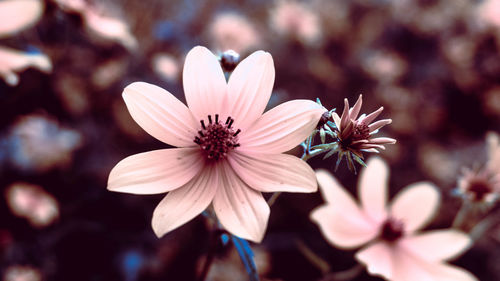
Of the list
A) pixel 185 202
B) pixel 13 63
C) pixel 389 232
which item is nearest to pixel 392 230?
pixel 389 232

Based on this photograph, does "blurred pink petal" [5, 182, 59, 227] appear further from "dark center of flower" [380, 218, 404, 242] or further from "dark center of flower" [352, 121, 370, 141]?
"dark center of flower" [352, 121, 370, 141]

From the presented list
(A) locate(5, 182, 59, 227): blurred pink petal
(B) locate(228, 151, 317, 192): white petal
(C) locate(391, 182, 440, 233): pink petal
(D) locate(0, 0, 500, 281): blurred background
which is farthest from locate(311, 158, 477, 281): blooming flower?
(A) locate(5, 182, 59, 227): blurred pink petal

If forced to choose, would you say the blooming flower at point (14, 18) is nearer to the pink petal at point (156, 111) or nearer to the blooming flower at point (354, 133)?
the pink petal at point (156, 111)

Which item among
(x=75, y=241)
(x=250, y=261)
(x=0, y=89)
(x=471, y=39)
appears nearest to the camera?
(x=250, y=261)

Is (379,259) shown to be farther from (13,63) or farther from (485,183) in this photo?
(13,63)

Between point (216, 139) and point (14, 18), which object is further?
point (14, 18)

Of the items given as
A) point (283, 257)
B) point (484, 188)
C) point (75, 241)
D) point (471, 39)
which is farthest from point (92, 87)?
point (471, 39)

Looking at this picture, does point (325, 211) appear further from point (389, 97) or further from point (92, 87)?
point (389, 97)
